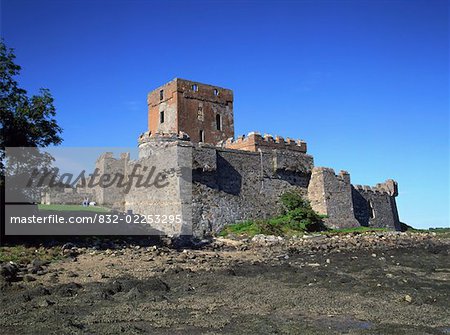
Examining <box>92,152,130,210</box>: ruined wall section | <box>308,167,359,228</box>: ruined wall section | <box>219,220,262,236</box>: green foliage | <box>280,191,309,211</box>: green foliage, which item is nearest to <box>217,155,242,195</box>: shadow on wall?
<box>219,220,262,236</box>: green foliage

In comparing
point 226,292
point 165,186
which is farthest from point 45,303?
point 165,186

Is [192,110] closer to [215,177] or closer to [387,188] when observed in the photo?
[215,177]

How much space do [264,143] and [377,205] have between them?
42.3 ft

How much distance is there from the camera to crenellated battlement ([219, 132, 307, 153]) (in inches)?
1193

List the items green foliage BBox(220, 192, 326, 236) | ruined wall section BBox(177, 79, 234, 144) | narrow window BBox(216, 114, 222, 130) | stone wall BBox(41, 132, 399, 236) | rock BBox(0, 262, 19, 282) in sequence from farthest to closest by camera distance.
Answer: narrow window BBox(216, 114, 222, 130)
ruined wall section BBox(177, 79, 234, 144)
green foliage BBox(220, 192, 326, 236)
stone wall BBox(41, 132, 399, 236)
rock BBox(0, 262, 19, 282)

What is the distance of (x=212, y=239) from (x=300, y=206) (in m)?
7.51

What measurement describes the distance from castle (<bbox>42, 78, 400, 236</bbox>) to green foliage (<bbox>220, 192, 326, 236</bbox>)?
70cm

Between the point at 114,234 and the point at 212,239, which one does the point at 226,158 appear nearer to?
the point at 212,239

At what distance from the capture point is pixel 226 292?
1158 cm

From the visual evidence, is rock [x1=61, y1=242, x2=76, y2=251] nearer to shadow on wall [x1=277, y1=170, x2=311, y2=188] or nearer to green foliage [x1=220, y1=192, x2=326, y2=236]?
green foliage [x1=220, y1=192, x2=326, y2=236]

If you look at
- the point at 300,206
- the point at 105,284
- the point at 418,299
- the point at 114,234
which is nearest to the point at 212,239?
the point at 114,234

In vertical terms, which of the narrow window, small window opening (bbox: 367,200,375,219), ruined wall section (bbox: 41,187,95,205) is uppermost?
the narrow window

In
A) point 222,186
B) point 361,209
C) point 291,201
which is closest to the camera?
point 222,186

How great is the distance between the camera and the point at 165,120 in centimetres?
3653
